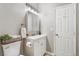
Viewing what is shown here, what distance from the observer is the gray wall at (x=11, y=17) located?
1183mm

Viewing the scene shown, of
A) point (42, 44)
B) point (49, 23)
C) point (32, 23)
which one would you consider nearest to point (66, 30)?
point (49, 23)

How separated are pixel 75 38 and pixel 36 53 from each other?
56 centimetres

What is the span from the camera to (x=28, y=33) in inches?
49.3

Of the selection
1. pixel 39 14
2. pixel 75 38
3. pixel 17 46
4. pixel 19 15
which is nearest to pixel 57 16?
pixel 39 14

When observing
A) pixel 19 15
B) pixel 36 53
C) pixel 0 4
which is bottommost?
pixel 36 53

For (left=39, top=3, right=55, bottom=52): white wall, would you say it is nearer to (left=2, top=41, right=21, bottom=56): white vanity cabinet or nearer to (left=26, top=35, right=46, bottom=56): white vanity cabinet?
(left=26, top=35, right=46, bottom=56): white vanity cabinet

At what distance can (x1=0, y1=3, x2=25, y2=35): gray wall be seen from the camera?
3.88 ft

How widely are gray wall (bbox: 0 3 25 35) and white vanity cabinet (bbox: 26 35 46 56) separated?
25 centimetres

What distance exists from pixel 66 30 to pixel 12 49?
2.51 feet

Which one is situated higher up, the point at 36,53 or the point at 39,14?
the point at 39,14

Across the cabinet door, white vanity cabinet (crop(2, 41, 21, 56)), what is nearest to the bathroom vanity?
white vanity cabinet (crop(2, 41, 21, 56))

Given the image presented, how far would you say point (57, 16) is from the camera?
1.26 meters

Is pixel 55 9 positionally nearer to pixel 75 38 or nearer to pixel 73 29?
pixel 73 29

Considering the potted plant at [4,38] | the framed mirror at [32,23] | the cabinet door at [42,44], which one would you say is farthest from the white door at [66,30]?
the potted plant at [4,38]
